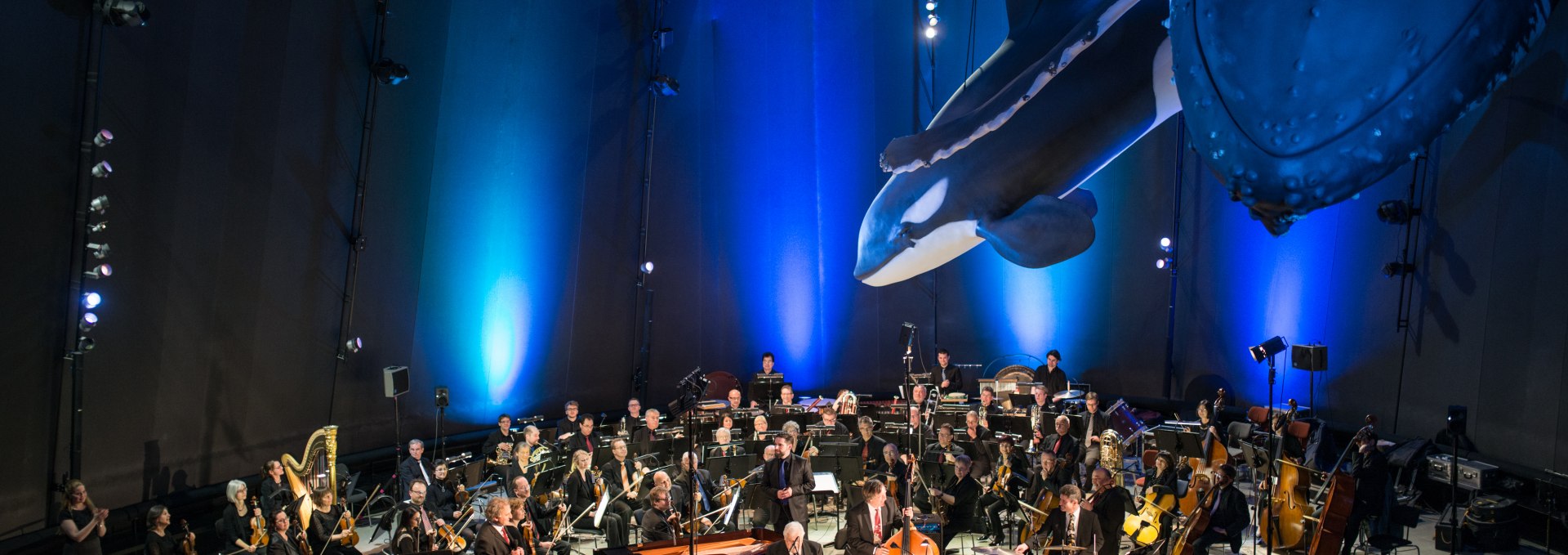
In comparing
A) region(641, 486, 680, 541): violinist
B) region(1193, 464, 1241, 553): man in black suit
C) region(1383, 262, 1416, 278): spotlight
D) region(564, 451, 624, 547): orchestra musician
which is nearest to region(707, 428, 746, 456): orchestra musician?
region(564, 451, 624, 547): orchestra musician

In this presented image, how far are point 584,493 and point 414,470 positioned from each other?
177cm

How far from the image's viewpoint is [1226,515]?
8.88m

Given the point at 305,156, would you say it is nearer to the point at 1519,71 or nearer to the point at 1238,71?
the point at 1238,71

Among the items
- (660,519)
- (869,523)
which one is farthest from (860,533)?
(660,519)

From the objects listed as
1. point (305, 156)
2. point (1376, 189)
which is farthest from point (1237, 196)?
point (1376, 189)

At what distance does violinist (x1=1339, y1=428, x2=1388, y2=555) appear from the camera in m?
8.80

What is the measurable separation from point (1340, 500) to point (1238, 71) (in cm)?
849

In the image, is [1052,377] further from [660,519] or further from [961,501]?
[660,519]

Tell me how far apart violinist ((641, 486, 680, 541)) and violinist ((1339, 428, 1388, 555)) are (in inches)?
228

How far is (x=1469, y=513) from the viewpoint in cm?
924

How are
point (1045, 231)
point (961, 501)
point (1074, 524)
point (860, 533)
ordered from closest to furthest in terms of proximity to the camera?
point (1045, 231) → point (860, 533) → point (1074, 524) → point (961, 501)

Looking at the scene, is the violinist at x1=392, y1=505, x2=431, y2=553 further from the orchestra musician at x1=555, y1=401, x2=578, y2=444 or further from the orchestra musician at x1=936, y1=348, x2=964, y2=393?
the orchestra musician at x1=936, y1=348, x2=964, y2=393

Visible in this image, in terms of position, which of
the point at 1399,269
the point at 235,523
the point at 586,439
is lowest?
the point at 235,523

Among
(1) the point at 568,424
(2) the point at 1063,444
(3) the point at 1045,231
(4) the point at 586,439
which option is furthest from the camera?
(1) the point at 568,424
